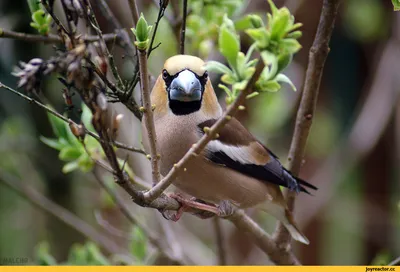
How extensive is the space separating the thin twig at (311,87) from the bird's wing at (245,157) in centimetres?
5

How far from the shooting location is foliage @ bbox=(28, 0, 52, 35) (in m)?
1.56

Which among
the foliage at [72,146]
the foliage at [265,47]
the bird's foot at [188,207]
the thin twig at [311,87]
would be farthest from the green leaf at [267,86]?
the foliage at [72,146]

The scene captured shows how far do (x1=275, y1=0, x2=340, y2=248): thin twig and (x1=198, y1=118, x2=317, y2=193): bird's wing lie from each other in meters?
0.05

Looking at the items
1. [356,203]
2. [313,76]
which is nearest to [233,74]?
[313,76]

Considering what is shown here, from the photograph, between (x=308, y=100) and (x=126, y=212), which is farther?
(x=126, y=212)

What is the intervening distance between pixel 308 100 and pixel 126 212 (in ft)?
2.63

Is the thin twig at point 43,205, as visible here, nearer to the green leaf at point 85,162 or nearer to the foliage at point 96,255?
the foliage at point 96,255

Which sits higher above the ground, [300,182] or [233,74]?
[233,74]

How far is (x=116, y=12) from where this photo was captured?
2.81 metres

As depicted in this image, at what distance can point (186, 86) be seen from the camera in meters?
1.37

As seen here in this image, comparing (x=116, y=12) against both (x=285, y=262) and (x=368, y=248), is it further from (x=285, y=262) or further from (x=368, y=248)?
(x=368, y=248)

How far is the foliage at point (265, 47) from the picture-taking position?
947 mm
